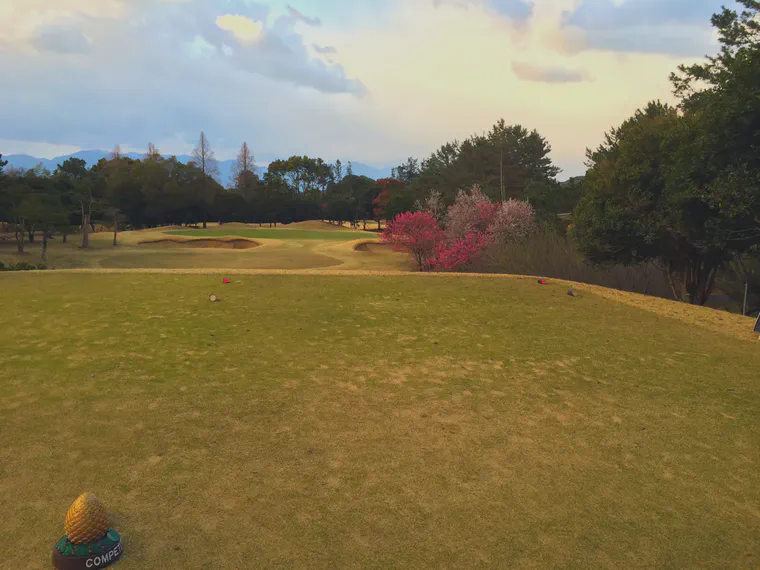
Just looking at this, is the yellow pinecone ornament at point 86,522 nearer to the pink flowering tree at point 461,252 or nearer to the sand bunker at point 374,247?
the pink flowering tree at point 461,252

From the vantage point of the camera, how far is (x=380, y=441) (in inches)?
192

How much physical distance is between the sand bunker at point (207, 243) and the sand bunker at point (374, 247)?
10.1 meters

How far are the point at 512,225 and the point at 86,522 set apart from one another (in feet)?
84.0

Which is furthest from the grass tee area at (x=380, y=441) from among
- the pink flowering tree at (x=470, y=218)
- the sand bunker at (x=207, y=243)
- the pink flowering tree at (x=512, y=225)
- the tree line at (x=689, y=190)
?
the sand bunker at (x=207, y=243)

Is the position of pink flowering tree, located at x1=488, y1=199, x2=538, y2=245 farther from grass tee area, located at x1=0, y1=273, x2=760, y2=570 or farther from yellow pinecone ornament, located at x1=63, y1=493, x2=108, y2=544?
yellow pinecone ornament, located at x1=63, y1=493, x2=108, y2=544

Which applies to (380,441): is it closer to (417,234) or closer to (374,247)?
(417,234)

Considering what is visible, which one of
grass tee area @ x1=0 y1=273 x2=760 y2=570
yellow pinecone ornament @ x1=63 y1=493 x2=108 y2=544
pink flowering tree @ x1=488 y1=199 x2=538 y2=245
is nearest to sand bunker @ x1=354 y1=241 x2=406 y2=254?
pink flowering tree @ x1=488 y1=199 x2=538 y2=245

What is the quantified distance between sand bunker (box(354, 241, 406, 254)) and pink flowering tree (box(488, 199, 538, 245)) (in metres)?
13.5

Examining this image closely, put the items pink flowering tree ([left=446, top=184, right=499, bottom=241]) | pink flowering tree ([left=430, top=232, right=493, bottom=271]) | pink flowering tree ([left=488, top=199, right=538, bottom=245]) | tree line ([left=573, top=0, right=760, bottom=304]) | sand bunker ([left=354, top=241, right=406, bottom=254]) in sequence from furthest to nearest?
1. sand bunker ([left=354, top=241, right=406, bottom=254])
2. pink flowering tree ([left=446, top=184, right=499, bottom=241])
3. pink flowering tree ([left=488, top=199, right=538, bottom=245])
4. pink flowering tree ([left=430, top=232, right=493, bottom=271])
5. tree line ([left=573, top=0, right=760, bottom=304])

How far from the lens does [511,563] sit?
10.5ft

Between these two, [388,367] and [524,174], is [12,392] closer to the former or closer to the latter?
[388,367]

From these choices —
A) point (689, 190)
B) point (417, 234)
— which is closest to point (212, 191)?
point (417, 234)

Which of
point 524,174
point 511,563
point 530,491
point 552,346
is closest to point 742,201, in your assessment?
point 552,346

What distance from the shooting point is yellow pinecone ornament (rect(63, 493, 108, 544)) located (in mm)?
3041
